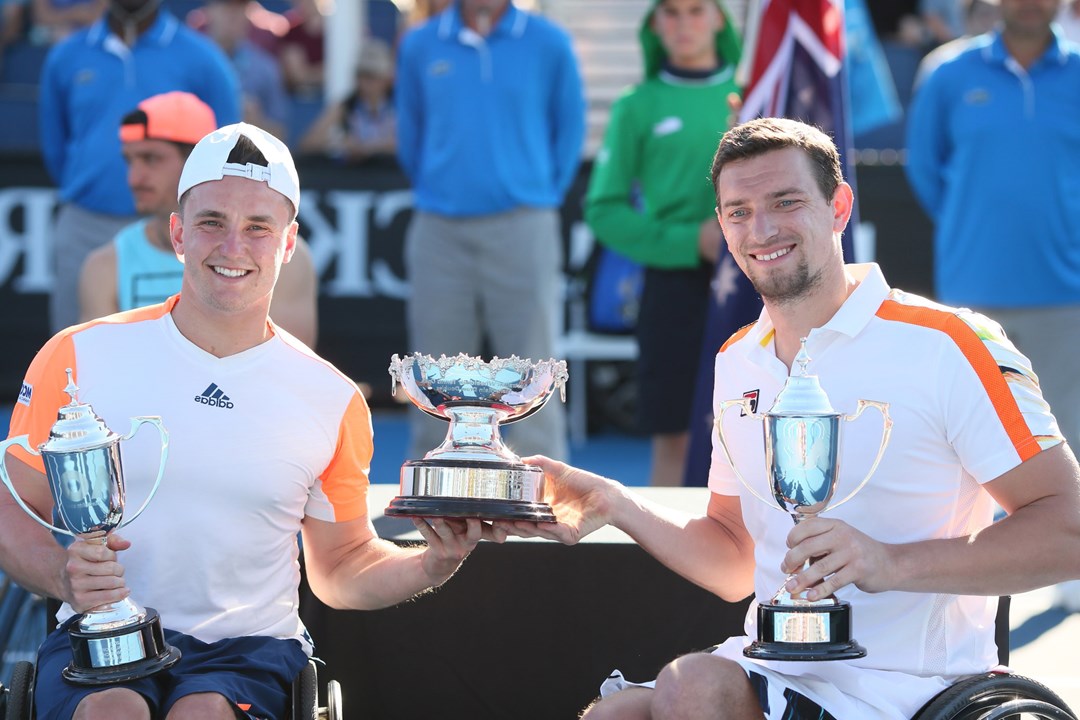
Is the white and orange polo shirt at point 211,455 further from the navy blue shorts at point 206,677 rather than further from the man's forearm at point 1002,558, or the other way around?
the man's forearm at point 1002,558

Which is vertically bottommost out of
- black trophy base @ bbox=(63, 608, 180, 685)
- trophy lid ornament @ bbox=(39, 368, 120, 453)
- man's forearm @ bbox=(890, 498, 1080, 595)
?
black trophy base @ bbox=(63, 608, 180, 685)

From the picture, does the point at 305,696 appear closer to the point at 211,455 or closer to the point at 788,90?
the point at 211,455

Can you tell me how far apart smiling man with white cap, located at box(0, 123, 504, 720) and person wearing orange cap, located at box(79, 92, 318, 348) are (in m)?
1.60

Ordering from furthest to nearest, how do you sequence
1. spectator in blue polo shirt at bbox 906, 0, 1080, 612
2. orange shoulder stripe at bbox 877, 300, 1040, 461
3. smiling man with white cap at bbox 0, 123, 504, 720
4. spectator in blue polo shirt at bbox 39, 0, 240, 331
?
spectator in blue polo shirt at bbox 39, 0, 240, 331, spectator in blue polo shirt at bbox 906, 0, 1080, 612, smiling man with white cap at bbox 0, 123, 504, 720, orange shoulder stripe at bbox 877, 300, 1040, 461

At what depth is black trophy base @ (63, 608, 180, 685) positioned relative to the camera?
287 cm

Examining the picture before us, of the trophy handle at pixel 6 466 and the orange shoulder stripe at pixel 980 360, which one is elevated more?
the orange shoulder stripe at pixel 980 360

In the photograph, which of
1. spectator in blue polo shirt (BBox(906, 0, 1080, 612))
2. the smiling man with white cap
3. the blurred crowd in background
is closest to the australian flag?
spectator in blue polo shirt (BBox(906, 0, 1080, 612))

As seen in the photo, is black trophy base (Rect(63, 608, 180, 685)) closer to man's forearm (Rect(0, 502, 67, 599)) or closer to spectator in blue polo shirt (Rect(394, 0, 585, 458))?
man's forearm (Rect(0, 502, 67, 599))

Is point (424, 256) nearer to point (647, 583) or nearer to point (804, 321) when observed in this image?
point (647, 583)

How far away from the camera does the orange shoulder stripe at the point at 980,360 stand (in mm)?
2848

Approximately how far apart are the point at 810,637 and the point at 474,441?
2.65 feet

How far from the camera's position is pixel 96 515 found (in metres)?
2.85

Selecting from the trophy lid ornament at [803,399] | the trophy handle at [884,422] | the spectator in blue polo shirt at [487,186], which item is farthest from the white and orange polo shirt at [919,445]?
the spectator in blue polo shirt at [487,186]

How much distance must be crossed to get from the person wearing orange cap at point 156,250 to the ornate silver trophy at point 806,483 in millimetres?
2458
